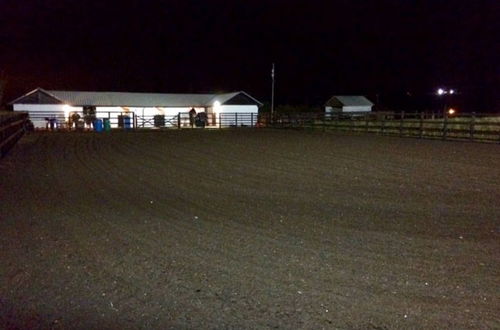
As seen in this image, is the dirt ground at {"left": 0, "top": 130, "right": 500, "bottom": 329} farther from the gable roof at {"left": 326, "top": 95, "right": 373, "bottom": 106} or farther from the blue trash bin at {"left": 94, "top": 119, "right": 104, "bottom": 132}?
the gable roof at {"left": 326, "top": 95, "right": 373, "bottom": 106}

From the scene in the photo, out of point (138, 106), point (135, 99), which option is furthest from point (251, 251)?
point (135, 99)

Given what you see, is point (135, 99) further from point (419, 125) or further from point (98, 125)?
point (419, 125)

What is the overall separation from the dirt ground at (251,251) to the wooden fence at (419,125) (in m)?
13.0

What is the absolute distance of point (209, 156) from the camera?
59.6 feet

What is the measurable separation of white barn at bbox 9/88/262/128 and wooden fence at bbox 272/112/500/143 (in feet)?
38.4

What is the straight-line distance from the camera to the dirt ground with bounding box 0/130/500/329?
14.9 feet

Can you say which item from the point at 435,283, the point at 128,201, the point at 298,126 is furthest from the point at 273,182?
the point at 298,126

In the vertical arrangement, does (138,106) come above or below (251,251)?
above

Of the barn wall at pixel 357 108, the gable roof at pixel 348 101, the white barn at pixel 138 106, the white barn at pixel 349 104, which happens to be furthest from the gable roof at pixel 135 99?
the gable roof at pixel 348 101

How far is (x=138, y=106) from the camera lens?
5434 cm

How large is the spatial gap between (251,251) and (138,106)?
49833mm

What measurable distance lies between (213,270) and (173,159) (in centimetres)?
1194

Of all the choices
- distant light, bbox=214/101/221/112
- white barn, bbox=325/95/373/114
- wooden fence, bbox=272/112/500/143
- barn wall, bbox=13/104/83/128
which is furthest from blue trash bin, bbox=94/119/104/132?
white barn, bbox=325/95/373/114

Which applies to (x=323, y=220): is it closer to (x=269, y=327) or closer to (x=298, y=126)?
(x=269, y=327)
